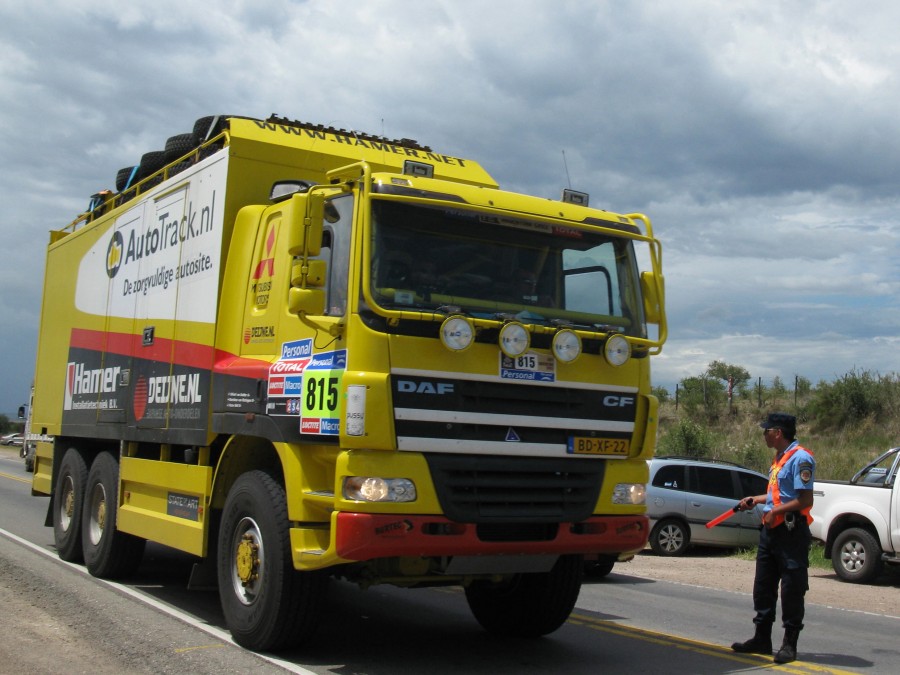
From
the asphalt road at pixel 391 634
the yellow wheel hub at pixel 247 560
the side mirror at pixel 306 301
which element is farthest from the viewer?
the yellow wheel hub at pixel 247 560

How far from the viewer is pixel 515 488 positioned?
6.61 metres

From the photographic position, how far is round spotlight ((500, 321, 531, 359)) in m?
6.44

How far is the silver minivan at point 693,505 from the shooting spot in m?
16.0

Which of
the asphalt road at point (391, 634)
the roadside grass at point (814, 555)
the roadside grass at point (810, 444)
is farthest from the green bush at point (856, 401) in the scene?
the asphalt road at point (391, 634)

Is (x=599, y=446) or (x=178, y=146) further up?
Result: (x=178, y=146)

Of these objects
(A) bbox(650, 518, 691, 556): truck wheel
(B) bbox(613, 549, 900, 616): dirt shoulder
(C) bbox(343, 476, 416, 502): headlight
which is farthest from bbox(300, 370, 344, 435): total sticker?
(A) bbox(650, 518, 691, 556): truck wheel

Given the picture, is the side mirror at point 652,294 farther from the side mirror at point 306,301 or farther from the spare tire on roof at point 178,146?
the spare tire on roof at point 178,146

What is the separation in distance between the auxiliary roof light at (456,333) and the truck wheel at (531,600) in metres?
2.27

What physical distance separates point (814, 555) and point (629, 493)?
1064 cm

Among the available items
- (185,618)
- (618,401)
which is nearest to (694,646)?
(618,401)

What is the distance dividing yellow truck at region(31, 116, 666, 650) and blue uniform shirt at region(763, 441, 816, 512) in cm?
113

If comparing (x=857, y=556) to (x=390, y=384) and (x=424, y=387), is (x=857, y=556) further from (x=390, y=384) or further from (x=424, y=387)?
(x=390, y=384)

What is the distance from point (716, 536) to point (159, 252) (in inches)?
427

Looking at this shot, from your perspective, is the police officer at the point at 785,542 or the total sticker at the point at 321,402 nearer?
the total sticker at the point at 321,402
